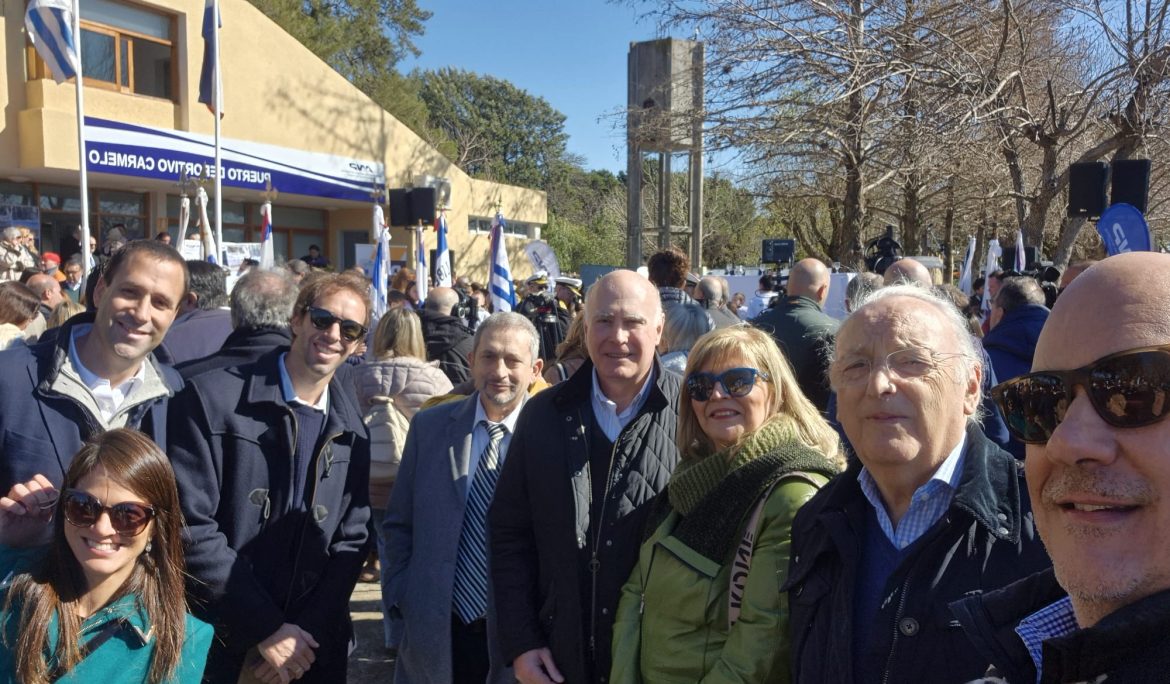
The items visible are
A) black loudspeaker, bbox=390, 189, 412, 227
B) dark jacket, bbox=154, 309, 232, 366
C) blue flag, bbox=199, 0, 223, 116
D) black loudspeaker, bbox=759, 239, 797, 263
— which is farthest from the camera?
black loudspeaker, bbox=759, 239, 797, 263

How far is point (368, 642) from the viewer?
4934 millimetres

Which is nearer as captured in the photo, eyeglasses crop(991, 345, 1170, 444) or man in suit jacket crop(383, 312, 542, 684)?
eyeglasses crop(991, 345, 1170, 444)

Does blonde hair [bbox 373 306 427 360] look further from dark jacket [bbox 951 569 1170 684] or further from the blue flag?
the blue flag

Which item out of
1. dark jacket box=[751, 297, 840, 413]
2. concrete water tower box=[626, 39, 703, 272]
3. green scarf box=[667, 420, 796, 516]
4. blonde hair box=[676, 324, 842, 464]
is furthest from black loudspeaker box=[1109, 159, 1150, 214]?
green scarf box=[667, 420, 796, 516]

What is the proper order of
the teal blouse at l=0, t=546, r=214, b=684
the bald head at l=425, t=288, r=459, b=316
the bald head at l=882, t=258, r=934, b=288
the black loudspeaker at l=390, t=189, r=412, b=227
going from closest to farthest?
the teal blouse at l=0, t=546, r=214, b=684
the bald head at l=882, t=258, r=934, b=288
the bald head at l=425, t=288, r=459, b=316
the black loudspeaker at l=390, t=189, r=412, b=227

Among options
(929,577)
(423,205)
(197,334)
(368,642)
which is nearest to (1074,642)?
(929,577)

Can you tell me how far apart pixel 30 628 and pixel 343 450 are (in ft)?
3.36

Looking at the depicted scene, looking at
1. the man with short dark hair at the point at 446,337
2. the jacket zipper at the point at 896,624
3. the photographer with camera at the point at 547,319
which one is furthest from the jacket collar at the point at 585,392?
the photographer with camera at the point at 547,319

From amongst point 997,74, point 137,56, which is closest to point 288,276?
point 997,74

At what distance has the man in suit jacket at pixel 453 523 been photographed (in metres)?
3.05

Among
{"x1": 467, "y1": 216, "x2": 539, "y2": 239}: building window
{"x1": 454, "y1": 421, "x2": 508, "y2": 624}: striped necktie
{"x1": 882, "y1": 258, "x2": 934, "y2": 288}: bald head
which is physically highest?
{"x1": 467, "y1": 216, "x2": 539, "y2": 239}: building window

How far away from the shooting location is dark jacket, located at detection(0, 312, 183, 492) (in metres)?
2.46

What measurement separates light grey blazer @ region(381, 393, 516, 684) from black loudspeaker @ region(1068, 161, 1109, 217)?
6582 mm

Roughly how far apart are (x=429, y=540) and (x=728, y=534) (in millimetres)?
1337
